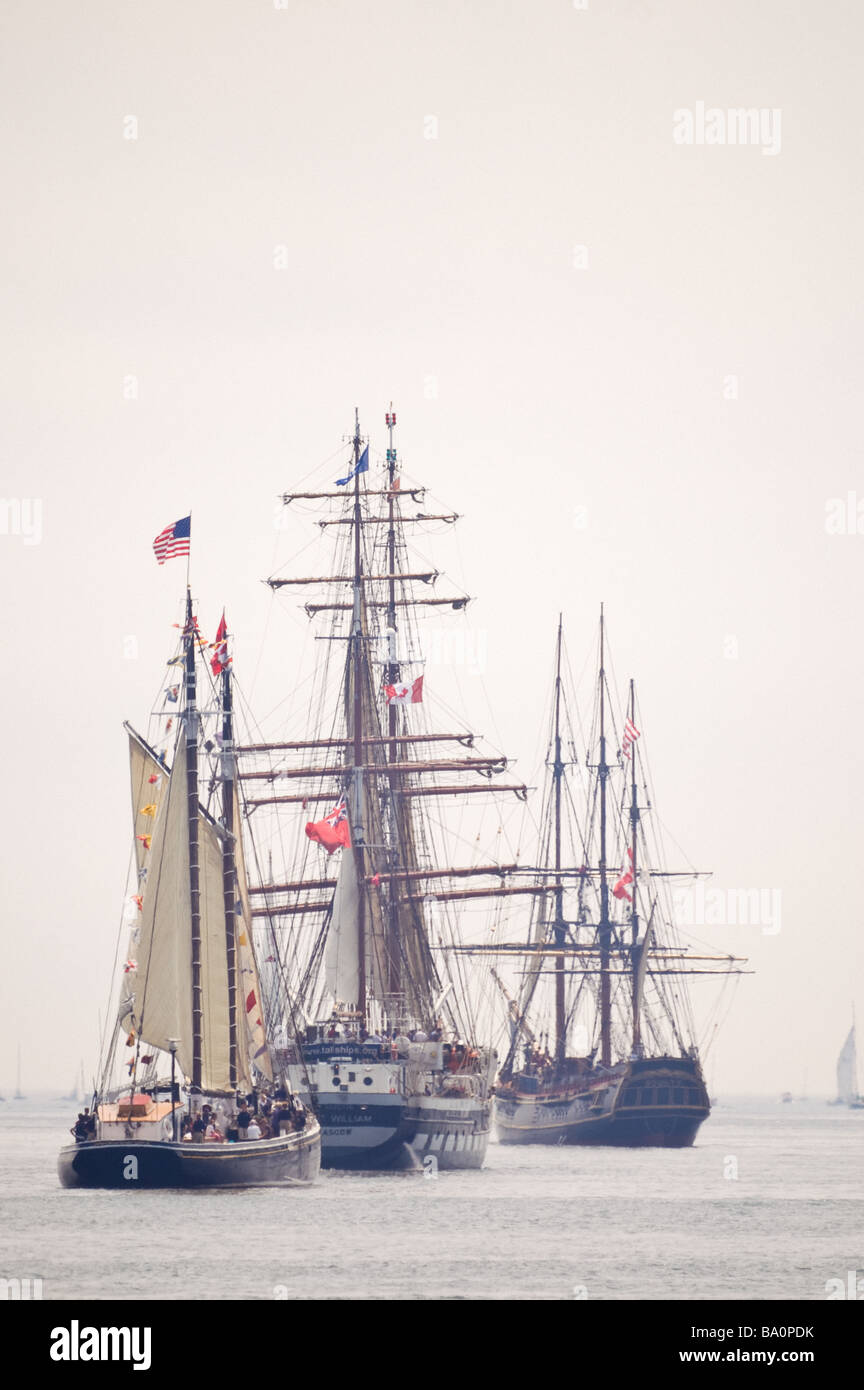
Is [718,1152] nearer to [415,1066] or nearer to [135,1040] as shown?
[415,1066]

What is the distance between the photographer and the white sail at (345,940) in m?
112

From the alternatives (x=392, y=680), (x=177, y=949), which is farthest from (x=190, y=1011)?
(x=392, y=680)

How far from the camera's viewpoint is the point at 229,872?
89875 mm

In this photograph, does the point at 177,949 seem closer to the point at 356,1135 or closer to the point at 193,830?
the point at 193,830

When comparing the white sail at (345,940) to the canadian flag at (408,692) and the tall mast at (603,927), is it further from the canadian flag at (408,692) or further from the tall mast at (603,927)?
the tall mast at (603,927)

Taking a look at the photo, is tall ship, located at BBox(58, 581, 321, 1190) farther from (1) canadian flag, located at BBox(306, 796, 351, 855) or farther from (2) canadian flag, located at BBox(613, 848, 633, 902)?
(2) canadian flag, located at BBox(613, 848, 633, 902)

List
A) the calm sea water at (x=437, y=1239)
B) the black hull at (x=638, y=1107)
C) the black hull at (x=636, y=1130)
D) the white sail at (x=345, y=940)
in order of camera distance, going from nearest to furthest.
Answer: the calm sea water at (x=437, y=1239)
the white sail at (x=345, y=940)
the black hull at (x=638, y=1107)
the black hull at (x=636, y=1130)

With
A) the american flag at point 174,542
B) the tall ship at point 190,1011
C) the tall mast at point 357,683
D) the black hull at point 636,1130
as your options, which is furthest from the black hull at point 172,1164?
the black hull at point 636,1130

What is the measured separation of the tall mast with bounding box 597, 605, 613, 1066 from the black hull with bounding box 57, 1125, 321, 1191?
68.1 metres

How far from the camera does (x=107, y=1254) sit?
2613 inches

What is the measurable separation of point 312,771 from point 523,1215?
44627 millimetres

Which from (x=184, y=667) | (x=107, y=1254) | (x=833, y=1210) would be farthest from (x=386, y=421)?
(x=107, y=1254)

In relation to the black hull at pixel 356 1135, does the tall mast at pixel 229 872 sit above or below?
above

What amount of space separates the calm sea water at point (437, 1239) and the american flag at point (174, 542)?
21.7 meters
